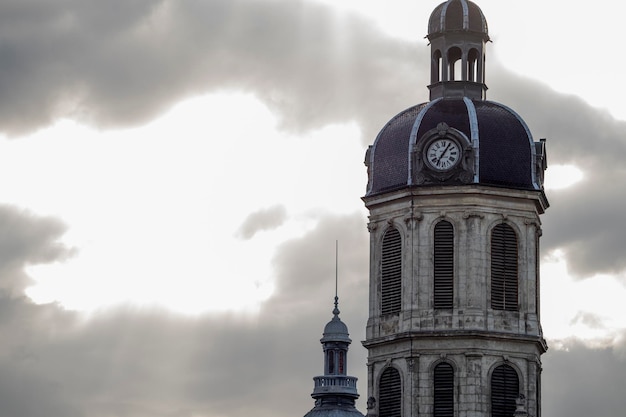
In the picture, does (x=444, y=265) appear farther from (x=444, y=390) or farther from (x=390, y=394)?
(x=390, y=394)

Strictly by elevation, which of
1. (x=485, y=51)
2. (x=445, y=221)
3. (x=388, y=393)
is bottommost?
(x=388, y=393)

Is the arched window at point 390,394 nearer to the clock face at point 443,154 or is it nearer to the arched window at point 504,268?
the arched window at point 504,268

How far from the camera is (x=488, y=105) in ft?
445

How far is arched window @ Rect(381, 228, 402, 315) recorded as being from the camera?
13300 cm

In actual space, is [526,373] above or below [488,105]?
below

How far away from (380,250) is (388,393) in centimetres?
758

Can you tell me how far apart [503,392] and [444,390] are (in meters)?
3.01

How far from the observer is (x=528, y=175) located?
133500 millimetres

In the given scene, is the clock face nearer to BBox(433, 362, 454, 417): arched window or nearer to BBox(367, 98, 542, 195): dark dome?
BBox(367, 98, 542, 195): dark dome

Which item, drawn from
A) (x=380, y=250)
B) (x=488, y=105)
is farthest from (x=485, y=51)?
(x=380, y=250)

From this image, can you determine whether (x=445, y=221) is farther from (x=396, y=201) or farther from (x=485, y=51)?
(x=485, y=51)

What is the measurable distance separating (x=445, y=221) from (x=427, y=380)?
8.28 metres

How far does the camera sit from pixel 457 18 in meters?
138

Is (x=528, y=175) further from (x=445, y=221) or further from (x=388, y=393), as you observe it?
(x=388, y=393)
